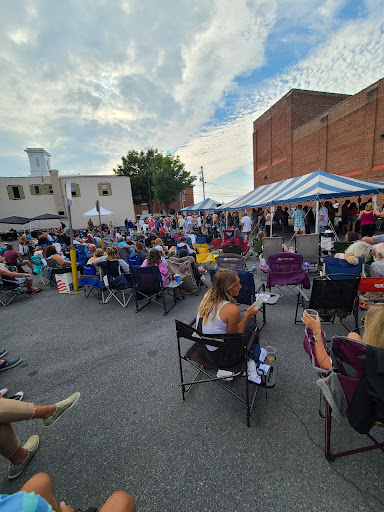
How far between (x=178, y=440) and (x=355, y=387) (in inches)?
59.4

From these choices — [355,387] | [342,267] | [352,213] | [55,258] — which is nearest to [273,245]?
[342,267]

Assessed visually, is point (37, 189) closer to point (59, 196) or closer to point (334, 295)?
point (59, 196)

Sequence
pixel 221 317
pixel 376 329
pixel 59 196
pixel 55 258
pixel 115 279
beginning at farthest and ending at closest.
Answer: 1. pixel 59 196
2. pixel 55 258
3. pixel 115 279
4. pixel 221 317
5. pixel 376 329

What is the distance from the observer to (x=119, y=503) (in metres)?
1.00

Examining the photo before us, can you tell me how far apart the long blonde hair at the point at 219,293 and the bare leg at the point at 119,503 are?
4.51ft

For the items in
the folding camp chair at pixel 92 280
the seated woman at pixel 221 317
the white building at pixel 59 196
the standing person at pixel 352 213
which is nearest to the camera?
the seated woman at pixel 221 317

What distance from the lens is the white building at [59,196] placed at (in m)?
27.6

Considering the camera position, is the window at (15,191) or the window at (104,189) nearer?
the window at (15,191)

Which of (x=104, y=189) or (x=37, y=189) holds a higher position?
(x=37, y=189)

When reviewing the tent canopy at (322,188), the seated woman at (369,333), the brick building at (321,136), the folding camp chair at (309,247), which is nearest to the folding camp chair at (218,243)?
the tent canopy at (322,188)

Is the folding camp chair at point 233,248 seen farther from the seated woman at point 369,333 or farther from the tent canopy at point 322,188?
the seated woman at point 369,333

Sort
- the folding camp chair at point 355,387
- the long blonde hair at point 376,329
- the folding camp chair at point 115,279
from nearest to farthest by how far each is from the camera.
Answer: the folding camp chair at point 355,387
the long blonde hair at point 376,329
the folding camp chair at point 115,279

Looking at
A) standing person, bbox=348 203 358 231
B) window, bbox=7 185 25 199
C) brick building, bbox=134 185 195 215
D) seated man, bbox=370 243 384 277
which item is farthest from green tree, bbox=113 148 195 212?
seated man, bbox=370 243 384 277

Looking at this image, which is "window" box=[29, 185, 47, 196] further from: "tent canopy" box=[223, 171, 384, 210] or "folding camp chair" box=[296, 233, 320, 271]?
"folding camp chair" box=[296, 233, 320, 271]
